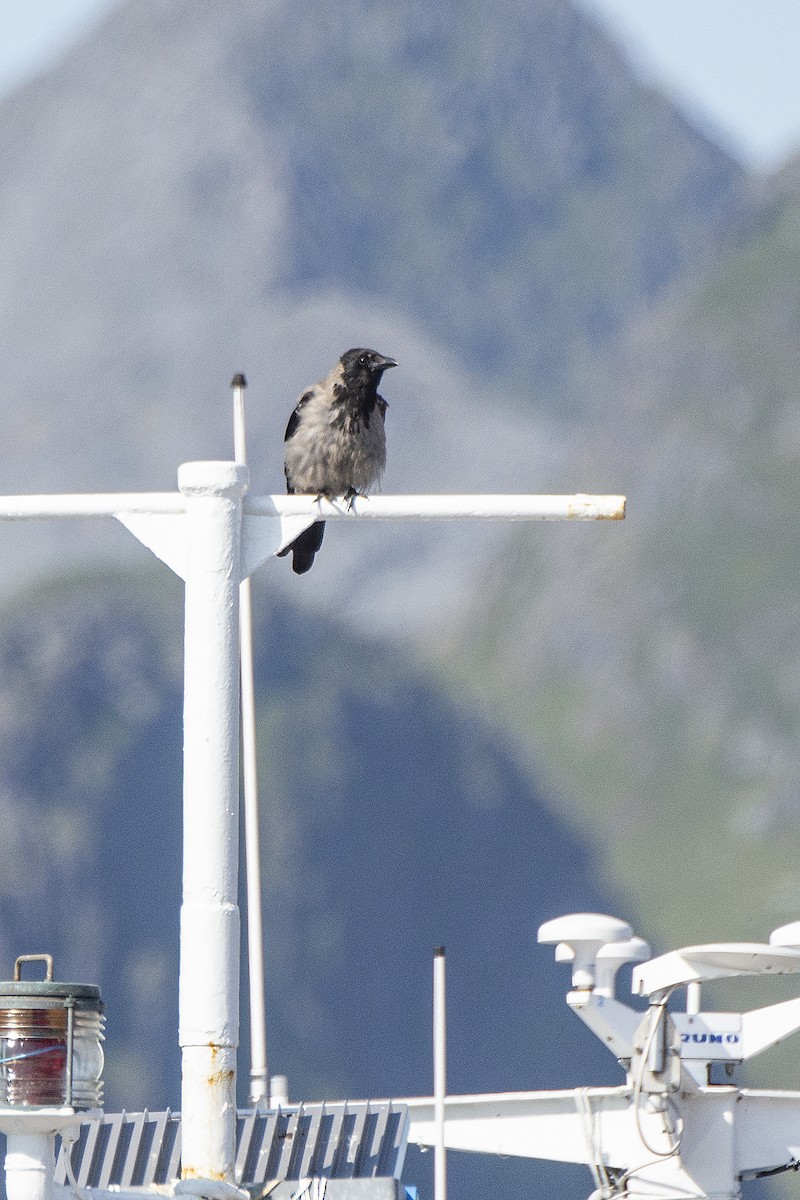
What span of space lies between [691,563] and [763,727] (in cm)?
1720

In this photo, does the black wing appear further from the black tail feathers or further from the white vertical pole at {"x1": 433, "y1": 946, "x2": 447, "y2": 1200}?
the white vertical pole at {"x1": 433, "y1": 946, "x2": 447, "y2": 1200}

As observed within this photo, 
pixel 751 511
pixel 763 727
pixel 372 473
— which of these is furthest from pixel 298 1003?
pixel 372 473

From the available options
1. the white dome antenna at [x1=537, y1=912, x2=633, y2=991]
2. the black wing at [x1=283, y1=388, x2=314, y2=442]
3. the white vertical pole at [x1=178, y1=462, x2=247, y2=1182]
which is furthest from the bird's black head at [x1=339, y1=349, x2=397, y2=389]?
the white vertical pole at [x1=178, y1=462, x2=247, y2=1182]

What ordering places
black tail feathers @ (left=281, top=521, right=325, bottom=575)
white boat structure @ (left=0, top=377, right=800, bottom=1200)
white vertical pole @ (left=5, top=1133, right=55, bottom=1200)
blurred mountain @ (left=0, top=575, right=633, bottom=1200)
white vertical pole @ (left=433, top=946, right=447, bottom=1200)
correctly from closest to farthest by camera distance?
white vertical pole @ (left=5, top=1133, right=55, bottom=1200), white boat structure @ (left=0, top=377, right=800, bottom=1200), white vertical pole @ (left=433, top=946, right=447, bottom=1200), black tail feathers @ (left=281, top=521, right=325, bottom=575), blurred mountain @ (left=0, top=575, right=633, bottom=1200)

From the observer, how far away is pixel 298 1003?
7170 inches

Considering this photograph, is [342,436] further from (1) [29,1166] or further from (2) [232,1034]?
(1) [29,1166]

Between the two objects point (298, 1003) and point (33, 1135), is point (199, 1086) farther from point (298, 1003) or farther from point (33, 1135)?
point (298, 1003)

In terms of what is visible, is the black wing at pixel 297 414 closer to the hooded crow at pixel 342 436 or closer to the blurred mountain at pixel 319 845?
the hooded crow at pixel 342 436

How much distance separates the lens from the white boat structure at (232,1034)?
8844 millimetres

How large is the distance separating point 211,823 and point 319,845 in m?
181

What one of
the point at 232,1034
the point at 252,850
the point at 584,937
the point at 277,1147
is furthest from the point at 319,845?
the point at 232,1034

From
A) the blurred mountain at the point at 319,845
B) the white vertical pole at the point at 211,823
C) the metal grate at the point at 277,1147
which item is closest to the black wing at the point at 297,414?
the metal grate at the point at 277,1147

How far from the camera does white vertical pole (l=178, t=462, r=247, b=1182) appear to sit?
9578mm

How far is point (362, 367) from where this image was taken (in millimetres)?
17875
